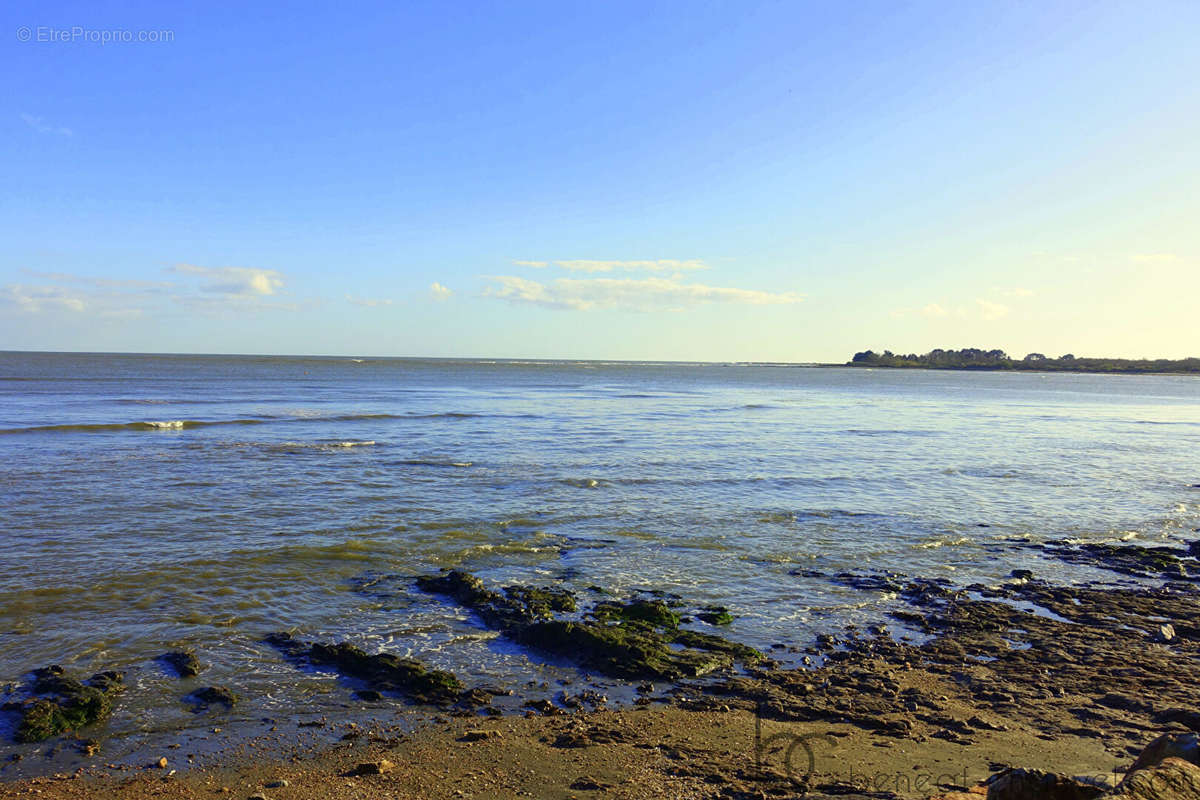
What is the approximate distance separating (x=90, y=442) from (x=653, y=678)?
2701cm

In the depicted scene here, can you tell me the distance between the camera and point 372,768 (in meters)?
5.96

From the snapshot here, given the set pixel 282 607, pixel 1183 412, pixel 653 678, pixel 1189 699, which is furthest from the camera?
pixel 1183 412

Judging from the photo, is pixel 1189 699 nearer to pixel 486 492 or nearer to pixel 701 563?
pixel 701 563

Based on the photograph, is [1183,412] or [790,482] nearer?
[790,482]

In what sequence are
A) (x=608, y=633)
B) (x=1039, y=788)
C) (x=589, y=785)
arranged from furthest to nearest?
(x=608, y=633) → (x=589, y=785) → (x=1039, y=788)

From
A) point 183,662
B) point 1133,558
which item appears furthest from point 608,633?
point 1133,558

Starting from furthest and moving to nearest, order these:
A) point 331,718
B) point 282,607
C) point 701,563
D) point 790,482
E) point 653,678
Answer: point 790,482
point 701,563
point 282,607
point 653,678
point 331,718

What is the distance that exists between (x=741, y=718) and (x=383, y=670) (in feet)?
12.6

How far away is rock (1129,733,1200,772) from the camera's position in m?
4.47

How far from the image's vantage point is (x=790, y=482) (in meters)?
21.2

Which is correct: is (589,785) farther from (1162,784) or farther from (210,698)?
(210,698)

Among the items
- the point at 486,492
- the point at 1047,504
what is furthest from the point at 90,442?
the point at 1047,504

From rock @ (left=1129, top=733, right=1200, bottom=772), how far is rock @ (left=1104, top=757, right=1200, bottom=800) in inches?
18.1

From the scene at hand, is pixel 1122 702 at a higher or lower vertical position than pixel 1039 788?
lower
